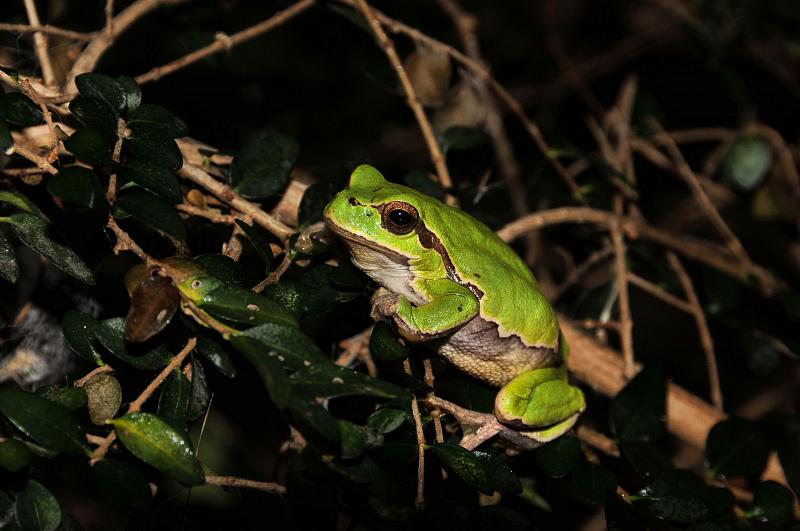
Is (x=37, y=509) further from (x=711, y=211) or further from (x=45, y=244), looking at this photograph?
(x=711, y=211)

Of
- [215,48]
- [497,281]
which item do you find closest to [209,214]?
[215,48]

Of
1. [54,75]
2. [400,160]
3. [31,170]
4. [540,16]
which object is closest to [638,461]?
[31,170]

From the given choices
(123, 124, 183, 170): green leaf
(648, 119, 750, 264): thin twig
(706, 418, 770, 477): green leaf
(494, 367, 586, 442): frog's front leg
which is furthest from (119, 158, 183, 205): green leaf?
(648, 119, 750, 264): thin twig

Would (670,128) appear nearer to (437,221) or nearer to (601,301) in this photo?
(601,301)

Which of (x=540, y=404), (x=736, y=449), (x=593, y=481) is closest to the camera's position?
(x=593, y=481)

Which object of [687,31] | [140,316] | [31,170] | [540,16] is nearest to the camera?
[140,316]

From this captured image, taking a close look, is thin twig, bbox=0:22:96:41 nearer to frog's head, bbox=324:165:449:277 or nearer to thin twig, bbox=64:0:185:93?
thin twig, bbox=64:0:185:93
